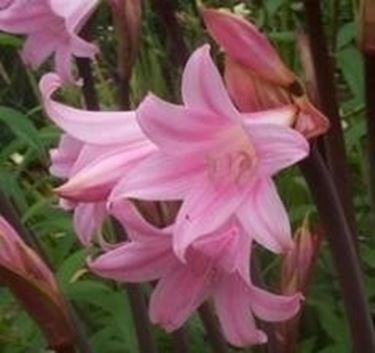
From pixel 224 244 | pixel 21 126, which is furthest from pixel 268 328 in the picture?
pixel 21 126

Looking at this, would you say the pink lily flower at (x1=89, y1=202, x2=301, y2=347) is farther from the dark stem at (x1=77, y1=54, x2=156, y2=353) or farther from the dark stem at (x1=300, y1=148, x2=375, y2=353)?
the dark stem at (x1=77, y1=54, x2=156, y2=353)

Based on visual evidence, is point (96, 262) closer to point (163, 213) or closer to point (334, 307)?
point (163, 213)

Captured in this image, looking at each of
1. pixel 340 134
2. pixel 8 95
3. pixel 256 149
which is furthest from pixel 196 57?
pixel 8 95

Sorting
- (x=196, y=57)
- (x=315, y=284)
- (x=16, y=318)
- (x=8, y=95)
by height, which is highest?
(x=196, y=57)

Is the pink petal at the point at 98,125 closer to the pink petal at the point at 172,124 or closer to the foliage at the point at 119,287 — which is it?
the pink petal at the point at 172,124

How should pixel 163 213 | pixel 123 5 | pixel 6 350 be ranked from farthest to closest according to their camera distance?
pixel 6 350, pixel 123 5, pixel 163 213

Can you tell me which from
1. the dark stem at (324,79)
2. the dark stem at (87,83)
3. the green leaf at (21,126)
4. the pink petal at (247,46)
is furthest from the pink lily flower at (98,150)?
the green leaf at (21,126)

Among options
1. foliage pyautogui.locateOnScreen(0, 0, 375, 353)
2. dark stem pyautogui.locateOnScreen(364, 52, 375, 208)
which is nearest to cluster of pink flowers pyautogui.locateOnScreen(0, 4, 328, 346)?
dark stem pyautogui.locateOnScreen(364, 52, 375, 208)
